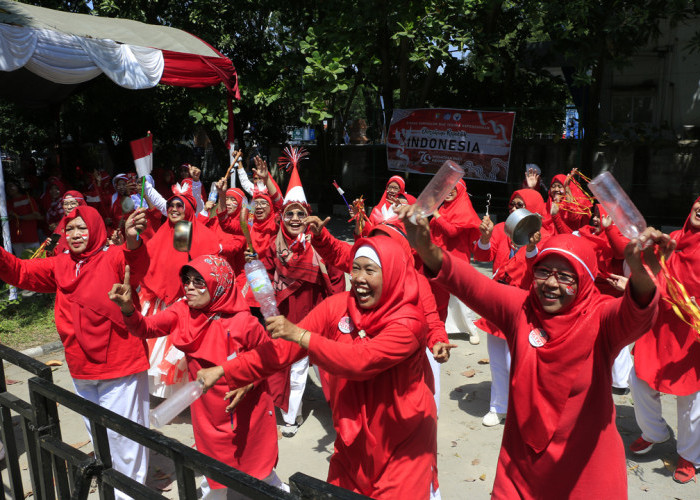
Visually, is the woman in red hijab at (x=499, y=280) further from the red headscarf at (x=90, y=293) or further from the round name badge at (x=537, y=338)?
the red headscarf at (x=90, y=293)

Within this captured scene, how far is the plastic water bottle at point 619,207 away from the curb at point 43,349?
6720 millimetres

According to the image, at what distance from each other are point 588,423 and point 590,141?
11.5 m

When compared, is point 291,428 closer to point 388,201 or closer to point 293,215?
point 293,215

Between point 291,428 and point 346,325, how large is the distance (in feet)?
8.42

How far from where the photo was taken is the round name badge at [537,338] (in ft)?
8.86

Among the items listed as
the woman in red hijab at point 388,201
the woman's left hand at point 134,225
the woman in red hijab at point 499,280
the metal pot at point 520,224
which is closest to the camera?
the metal pot at point 520,224

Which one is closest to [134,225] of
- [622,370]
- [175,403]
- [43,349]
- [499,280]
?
[175,403]

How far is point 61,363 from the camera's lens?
7.06 metres

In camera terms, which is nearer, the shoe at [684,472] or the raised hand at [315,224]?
the shoe at [684,472]

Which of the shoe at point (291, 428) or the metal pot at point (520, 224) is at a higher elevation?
the metal pot at point (520, 224)

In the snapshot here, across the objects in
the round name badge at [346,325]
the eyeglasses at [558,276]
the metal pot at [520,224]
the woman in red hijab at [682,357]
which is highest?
the metal pot at [520,224]

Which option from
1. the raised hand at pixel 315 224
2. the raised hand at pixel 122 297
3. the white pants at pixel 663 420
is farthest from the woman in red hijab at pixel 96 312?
the white pants at pixel 663 420

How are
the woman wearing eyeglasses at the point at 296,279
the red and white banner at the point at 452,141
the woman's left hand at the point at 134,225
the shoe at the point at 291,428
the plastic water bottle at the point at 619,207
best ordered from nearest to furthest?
the plastic water bottle at the point at 619,207 < the woman's left hand at the point at 134,225 < the shoe at the point at 291,428 < the woman wearing eyeglasses at the point at 296,279 < the red and white banner at the point at 452,141

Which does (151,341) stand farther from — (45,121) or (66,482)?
(45,121)
